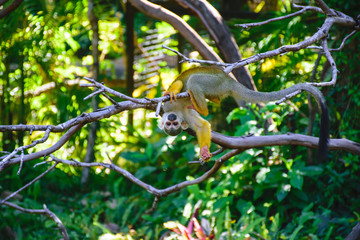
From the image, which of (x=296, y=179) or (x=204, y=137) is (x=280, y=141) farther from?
(x=296, y=179)

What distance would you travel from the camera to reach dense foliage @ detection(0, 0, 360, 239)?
452cm

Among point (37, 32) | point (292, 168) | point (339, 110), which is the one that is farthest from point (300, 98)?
point (37, 32)

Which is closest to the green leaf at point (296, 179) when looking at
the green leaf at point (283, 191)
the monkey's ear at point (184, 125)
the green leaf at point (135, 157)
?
the green leaf at point (283, 191)

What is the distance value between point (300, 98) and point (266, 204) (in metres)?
1.43

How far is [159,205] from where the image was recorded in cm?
527

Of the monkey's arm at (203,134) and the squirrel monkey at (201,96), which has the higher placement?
the squirrel monkey at (201,96)

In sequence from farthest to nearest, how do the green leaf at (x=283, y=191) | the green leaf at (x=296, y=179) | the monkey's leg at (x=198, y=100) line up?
the green leaf at (x=283, y=191)
the green leaf at (x=296, y=179)
the monkey's leg at (x=198, y=100)

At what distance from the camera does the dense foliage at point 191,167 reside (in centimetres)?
452

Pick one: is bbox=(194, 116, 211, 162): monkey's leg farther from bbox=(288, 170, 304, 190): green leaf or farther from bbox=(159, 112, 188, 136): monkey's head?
bbox=(288, 170, 304, 190): green leaf

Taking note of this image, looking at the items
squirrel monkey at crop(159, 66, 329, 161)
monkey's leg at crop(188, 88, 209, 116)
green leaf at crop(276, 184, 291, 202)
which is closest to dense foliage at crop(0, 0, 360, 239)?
green leaf at crop(276, 184, 291, 202)

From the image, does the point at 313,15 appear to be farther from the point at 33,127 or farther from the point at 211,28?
the point at 33,127

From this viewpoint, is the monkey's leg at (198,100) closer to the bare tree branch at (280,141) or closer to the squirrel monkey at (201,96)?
the squirrel monkey at (201,96)

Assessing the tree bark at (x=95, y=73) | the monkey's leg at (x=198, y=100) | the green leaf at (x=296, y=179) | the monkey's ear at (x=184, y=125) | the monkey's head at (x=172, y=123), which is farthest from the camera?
the tree bark at (x=95, y=73)

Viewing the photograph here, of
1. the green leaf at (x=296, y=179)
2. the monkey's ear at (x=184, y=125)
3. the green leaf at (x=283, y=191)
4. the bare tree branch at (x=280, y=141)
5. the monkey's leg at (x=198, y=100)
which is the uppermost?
the monkey's leg at (x=198, y=100)
